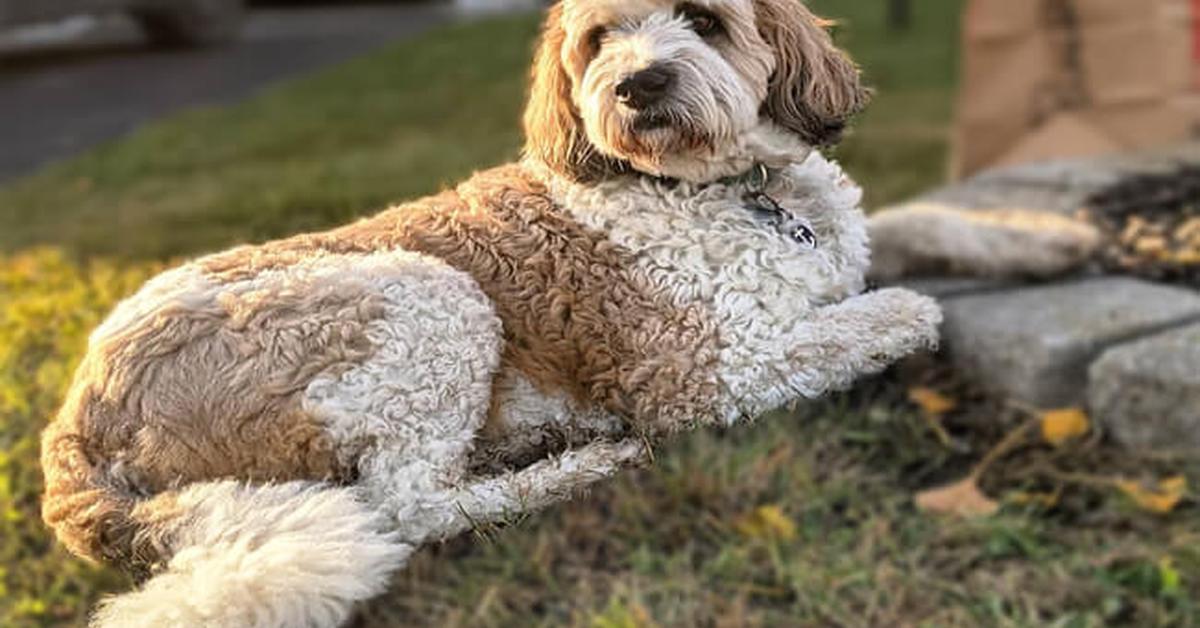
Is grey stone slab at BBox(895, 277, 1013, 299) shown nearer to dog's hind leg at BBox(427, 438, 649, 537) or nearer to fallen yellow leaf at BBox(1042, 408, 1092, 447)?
fallen yellow leaf at BBox(1042, 408, 1092, 447)

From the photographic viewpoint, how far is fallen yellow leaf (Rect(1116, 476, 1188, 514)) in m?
3.33

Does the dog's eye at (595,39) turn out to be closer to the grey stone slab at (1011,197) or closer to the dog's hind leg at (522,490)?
the dog's hind leg at (522,490)

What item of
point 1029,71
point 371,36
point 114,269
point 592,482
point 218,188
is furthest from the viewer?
point 371,36

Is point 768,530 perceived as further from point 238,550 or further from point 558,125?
point 238,550

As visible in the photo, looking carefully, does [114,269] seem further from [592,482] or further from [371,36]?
[371,36]

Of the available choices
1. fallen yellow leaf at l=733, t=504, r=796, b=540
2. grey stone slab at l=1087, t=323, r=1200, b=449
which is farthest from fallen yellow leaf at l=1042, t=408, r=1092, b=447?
fallen yellow leaf at l=733, t=504, r=796, b=540

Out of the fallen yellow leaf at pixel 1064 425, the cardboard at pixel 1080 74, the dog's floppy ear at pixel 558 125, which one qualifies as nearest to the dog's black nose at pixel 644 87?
the dog's floppy ear at pixel 558 125

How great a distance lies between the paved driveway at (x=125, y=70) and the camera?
9039 mm

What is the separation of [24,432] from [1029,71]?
3331 millimetres

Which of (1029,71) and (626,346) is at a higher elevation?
(626,346)

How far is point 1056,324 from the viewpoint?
3385mm

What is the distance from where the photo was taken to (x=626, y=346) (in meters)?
1.26

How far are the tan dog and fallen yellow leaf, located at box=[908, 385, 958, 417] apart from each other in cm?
238

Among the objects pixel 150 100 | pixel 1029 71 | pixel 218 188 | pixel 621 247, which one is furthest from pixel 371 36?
pixel 621 247
